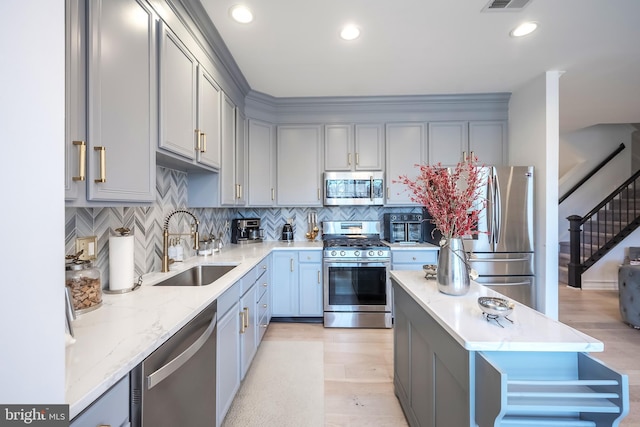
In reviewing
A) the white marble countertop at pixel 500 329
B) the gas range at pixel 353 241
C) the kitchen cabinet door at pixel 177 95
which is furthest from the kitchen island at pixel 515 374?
the gas range at pixel 353 241

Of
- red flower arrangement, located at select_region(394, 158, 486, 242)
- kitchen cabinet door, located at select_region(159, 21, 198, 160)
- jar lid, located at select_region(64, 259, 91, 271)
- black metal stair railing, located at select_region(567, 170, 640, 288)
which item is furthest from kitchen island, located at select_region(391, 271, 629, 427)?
black metal stair railing, located at select_region(567, 170, 640, 288)

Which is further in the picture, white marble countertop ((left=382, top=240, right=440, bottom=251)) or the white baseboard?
the white baseboard

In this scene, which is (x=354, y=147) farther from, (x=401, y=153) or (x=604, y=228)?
(x=604, y=228)

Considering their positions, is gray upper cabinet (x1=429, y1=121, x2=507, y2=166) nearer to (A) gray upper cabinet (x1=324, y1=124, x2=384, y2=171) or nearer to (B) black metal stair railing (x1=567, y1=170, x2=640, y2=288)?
(A) gray upper cabinet (x1=324, y1=124, x2=384, y2=171)

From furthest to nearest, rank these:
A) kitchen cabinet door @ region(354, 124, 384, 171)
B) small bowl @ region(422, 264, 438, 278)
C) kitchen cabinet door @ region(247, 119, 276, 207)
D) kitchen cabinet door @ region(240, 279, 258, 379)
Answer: kitchen cabinet door @ region(354, 124, 384, 171) → kitchen cabinet door @ region(247, 119, 276, 207) → kitchen cabinet door @ region(240, 279, 258, 379) → small bowl @ region(422, 264, 438, 278)

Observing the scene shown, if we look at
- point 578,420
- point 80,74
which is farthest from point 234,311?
point 578,420

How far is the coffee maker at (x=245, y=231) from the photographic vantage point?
340 centimetres

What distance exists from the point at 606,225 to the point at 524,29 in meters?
4.78

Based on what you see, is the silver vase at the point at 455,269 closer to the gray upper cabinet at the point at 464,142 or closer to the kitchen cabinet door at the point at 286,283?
the kitchen cabinet door at the point at 286,283

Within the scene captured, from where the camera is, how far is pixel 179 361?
103cm

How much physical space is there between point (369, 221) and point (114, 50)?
3029 millimetres

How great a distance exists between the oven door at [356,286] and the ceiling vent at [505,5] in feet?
7.51

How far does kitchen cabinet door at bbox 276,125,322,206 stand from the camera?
3.37m

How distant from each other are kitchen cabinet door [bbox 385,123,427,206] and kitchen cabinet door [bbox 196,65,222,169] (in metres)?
2.00
